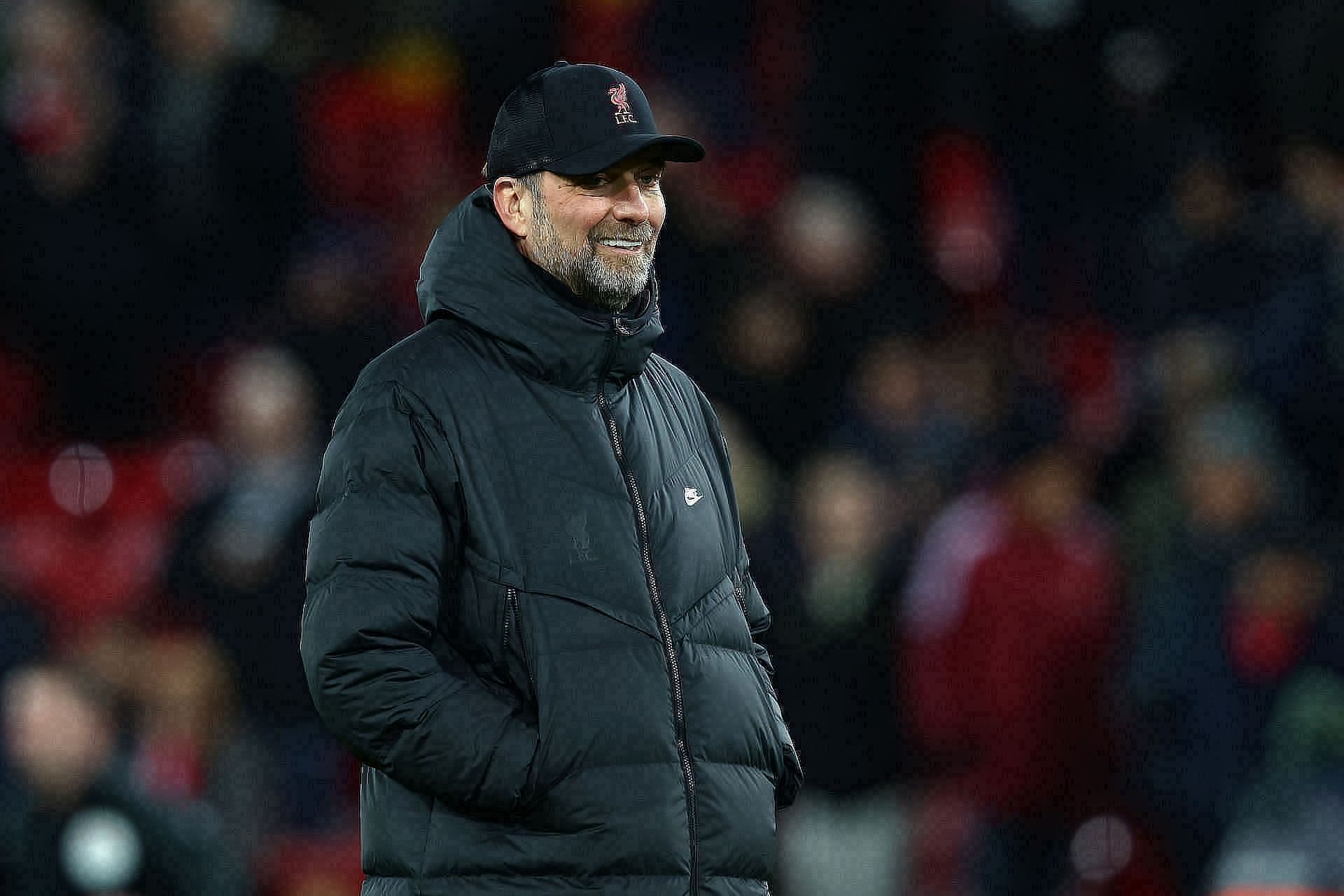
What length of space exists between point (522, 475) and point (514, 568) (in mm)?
138

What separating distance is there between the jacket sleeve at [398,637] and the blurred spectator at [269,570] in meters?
3.72

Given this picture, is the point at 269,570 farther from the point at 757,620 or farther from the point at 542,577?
the point at 542,577

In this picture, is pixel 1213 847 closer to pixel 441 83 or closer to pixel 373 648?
pixel 373 648

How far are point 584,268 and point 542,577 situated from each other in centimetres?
47

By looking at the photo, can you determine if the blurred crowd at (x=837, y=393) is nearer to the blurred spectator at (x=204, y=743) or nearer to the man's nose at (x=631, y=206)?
the blurred spectator at (x=204, y=743)

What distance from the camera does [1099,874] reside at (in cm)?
641

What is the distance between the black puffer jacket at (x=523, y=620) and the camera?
2.72m

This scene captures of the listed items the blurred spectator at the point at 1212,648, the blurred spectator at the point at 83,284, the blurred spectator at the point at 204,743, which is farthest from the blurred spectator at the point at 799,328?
the blurred spectator at the point at 83,284

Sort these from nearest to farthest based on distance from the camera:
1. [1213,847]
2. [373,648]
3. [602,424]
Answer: [373,648]
[602,424]
[1213,847]

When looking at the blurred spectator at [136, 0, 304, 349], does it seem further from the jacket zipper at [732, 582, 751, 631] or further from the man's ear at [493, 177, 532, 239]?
the man's ear at [493, 177, 532, 239]

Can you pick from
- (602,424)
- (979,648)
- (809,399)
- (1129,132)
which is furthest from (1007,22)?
(602,424)

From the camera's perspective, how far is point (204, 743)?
6.82m

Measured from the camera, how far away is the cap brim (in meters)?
2.94

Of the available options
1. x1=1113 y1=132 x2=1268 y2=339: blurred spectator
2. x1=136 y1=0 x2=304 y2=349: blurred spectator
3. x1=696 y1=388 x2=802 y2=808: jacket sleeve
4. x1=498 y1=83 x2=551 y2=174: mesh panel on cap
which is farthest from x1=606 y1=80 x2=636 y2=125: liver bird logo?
x1=136 y1=0 x2=304 y2=349: blurred spectator
